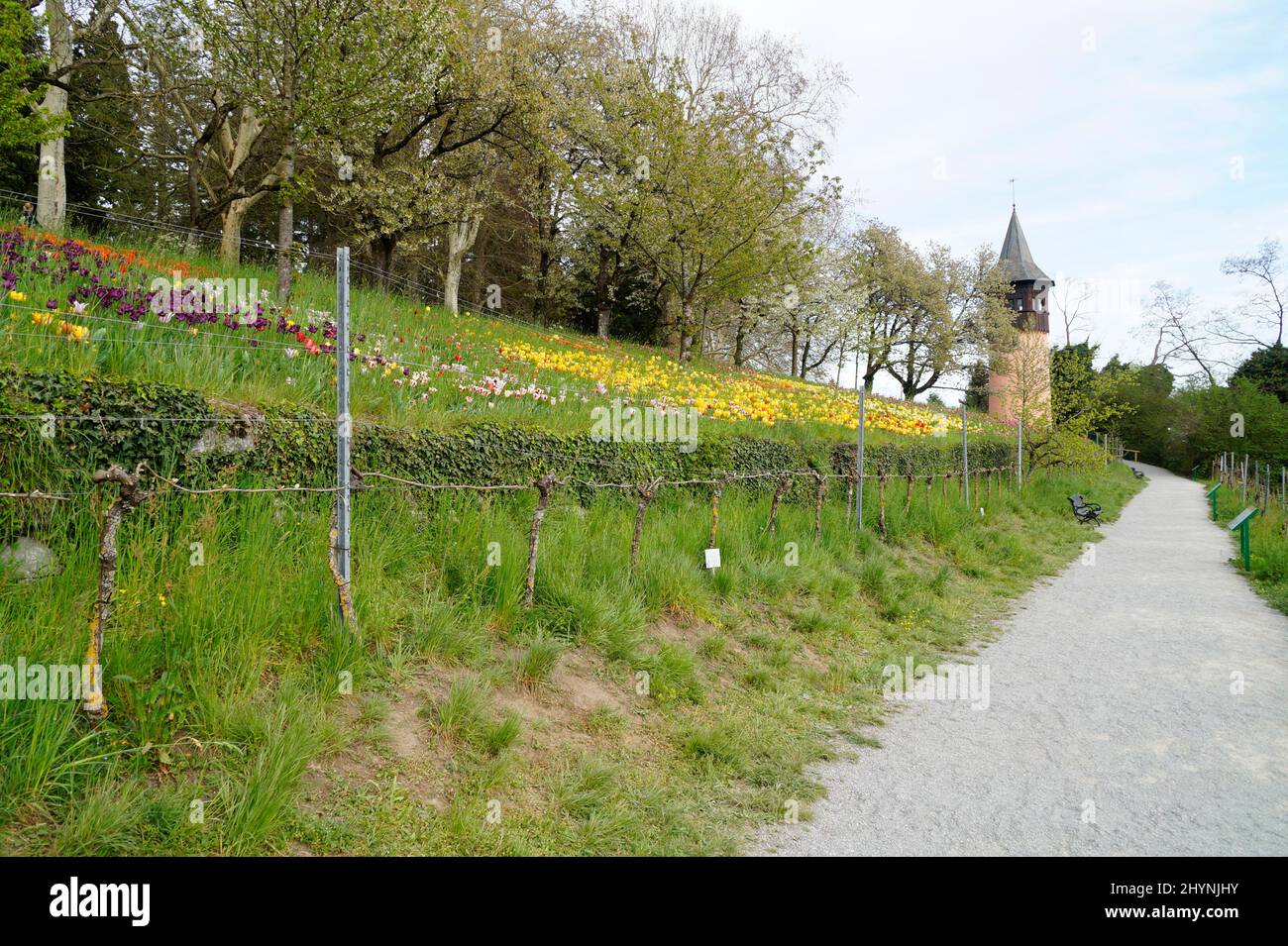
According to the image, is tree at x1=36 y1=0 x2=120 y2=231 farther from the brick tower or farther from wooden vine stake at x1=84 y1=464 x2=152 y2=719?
the brick tower

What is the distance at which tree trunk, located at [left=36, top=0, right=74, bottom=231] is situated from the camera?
38.3 ft

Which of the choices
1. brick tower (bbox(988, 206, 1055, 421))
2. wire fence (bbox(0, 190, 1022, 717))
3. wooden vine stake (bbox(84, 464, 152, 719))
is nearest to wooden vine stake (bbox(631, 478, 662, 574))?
wire fence (bbox(0, 190, 1022, 717))

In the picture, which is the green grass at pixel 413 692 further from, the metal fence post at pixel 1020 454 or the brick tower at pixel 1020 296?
the brick tower at pixel 1020 296

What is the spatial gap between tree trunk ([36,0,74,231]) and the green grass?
1011 cm

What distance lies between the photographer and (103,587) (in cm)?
293

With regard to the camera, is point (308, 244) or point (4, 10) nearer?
point (4, 10)

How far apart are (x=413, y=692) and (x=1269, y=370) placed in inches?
2205

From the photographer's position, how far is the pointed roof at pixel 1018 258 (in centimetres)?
4719

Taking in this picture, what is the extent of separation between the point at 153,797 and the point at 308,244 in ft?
102

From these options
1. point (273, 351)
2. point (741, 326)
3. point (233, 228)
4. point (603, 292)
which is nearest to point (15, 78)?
point (233, 228)

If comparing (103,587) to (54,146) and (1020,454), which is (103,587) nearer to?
(54,146)

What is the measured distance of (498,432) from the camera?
6109mm
